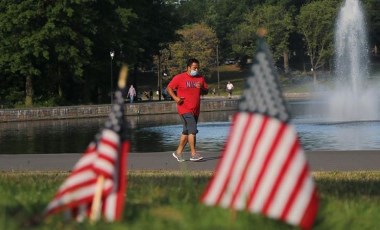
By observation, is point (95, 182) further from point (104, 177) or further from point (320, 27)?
point (320, 27)

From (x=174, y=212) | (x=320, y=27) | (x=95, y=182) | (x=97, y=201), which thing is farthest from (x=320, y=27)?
(x=97, y=201)

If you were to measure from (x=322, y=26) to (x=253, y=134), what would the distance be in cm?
9866

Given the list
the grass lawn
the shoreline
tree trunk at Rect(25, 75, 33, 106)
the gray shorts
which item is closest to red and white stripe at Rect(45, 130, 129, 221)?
the grass lawn

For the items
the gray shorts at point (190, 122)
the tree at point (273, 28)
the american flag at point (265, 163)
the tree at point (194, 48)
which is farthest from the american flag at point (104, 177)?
the tree at point (273, 28)

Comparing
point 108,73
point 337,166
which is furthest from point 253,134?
point 108,73

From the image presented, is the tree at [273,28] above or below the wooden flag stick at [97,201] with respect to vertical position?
above

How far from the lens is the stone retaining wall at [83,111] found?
133 feet

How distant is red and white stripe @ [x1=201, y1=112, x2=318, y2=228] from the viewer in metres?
5.33

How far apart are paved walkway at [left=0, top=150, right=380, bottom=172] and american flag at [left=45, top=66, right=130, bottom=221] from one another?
782 centimetres

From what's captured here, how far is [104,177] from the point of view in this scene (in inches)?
221

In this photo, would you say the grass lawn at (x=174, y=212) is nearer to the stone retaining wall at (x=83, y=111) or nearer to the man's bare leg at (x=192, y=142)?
the man's bare leg at (x=192, y=142)

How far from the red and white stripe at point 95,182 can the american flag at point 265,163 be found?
0.64 m

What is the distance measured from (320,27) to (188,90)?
89.9 metres

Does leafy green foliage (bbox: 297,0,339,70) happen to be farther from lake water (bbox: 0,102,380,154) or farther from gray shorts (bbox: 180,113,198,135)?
gray shorts (bbox: 180,113,198,135)
